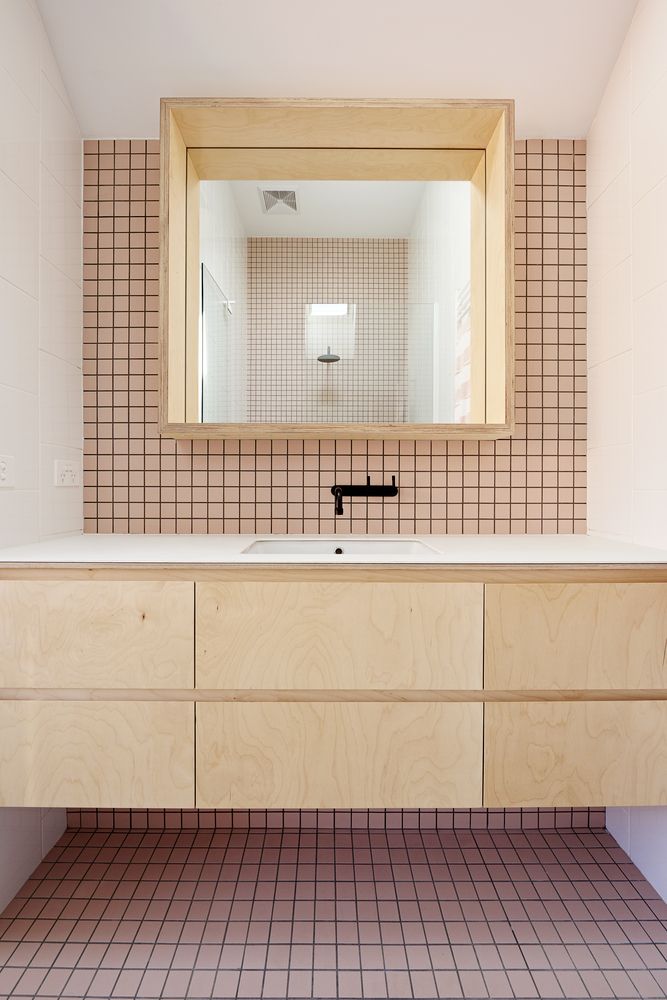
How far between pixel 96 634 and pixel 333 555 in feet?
1.83

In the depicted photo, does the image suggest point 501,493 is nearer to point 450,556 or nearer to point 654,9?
point 450,556

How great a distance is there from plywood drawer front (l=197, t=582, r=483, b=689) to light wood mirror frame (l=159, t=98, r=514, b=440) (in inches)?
26.3

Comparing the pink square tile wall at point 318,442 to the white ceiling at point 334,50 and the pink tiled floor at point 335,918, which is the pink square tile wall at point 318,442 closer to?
the white ceiling at point 334,50


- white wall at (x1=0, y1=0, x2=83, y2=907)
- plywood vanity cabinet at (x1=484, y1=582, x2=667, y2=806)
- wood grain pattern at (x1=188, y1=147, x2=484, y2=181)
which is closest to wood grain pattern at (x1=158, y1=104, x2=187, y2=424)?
wood grain pattern at (x1=188, y1=147, x2=484, y2=181)

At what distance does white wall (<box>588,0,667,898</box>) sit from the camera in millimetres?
Answer: 1640

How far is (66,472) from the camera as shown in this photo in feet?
6.39

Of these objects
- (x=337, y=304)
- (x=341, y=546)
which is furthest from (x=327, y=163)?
(x=341, y=546)

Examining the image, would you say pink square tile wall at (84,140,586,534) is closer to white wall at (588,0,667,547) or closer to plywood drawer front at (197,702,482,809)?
white wall at (588,0,667,547)

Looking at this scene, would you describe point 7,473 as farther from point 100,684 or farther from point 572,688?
point 572,688

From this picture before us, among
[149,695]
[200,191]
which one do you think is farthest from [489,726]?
[200,191]

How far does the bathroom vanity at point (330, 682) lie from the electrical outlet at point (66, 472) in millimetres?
531

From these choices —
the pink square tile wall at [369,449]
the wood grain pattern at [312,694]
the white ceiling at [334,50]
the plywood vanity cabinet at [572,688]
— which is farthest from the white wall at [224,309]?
the plywood vanity cabinet at [572,688]

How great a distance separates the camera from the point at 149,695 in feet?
4.65

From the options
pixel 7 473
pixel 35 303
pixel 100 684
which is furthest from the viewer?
pixel 35 303
